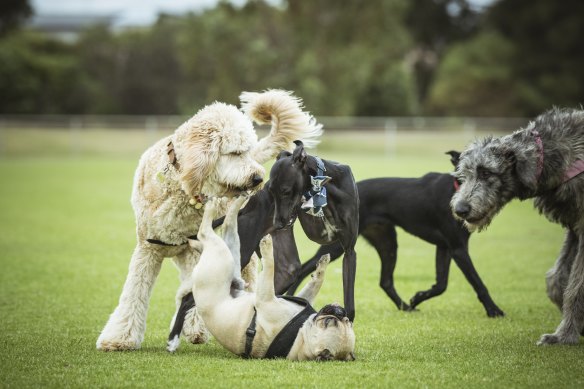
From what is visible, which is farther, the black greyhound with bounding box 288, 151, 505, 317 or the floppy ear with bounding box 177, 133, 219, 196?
the black greyhound with bounding box 288, 151, 505, 317

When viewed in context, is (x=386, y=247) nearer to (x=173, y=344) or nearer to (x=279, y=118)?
(x=279, y=118)

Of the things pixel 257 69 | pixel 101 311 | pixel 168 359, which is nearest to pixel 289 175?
pixel 168 359

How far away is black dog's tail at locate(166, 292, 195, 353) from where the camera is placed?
5875 mm

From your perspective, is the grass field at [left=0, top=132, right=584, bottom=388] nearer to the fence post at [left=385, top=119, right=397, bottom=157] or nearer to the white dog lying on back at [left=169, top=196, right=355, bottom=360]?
the white dog lying on back at [left=169, top=196, right=355, bottom=360]

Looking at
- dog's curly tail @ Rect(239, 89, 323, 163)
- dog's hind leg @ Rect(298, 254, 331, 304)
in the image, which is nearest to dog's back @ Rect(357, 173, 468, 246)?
dog's curly tail @ Rect(239, 89, 323, 163)

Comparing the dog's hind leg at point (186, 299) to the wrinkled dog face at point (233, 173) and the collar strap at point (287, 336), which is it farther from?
the collar strap at point (287, 336)

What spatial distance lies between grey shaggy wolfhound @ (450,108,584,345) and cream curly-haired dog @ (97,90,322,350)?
5.58ft

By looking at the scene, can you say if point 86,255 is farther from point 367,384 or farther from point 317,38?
point 317,38

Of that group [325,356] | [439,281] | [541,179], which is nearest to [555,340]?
[541,179]

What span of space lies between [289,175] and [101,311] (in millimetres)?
3070

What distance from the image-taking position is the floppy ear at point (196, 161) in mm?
5778

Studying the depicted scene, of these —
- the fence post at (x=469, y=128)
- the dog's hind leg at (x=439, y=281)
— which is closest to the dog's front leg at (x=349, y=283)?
the dog's hind leg at (x=439, y=281)

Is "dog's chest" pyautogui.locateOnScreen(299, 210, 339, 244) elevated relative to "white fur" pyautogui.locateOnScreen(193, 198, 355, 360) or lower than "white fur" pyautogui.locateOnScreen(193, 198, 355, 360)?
elevated

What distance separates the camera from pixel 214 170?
5.96 meters
